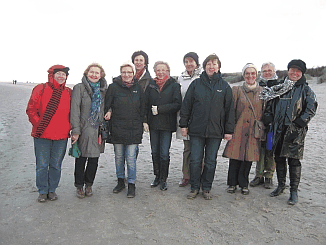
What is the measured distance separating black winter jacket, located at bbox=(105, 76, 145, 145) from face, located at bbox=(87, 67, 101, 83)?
255mm

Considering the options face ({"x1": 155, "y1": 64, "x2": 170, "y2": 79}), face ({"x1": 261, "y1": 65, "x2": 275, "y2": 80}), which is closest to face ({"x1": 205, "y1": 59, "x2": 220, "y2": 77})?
face ({"x1": 155, "y1": 64, "x2": 170, "y2": 79})

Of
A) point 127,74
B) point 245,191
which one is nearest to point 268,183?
point 245,191

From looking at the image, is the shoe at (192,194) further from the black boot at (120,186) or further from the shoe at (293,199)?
the shoe at (293,199)

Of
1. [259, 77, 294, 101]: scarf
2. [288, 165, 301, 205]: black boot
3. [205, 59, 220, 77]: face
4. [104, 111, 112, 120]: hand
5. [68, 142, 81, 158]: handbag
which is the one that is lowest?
[288, 165, 301, 205]: black boot

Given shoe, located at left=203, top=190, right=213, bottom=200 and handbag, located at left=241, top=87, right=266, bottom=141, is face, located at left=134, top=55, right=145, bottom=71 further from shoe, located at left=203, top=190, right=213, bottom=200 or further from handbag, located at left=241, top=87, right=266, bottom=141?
shoe, located at left=203, top=190, right=213, bottom=200

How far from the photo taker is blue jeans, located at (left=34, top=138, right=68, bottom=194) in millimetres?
3971

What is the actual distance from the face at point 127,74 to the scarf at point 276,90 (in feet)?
6.68

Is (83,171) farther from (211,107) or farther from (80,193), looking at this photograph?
(211,107)

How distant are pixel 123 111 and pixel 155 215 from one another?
5.15ft

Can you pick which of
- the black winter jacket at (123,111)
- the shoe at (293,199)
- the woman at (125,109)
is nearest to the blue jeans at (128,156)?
the woman at (125,109)

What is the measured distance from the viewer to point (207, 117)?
4191mm

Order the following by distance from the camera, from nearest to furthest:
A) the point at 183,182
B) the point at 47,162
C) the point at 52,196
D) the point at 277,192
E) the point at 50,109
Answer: the point at 50,109, the point at 47,162, the point at 52,196, the point at 277,192, the point at 183,182

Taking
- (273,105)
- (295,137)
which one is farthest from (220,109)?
(295,137)

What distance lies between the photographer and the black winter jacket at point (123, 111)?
428cm
